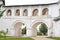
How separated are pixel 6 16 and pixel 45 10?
24.4 ft

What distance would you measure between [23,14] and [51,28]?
666 centimetres

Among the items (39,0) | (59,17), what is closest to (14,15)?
(39,0)

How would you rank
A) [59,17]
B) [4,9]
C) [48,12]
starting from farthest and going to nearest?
[4,9] < [48,12] < [59,17]

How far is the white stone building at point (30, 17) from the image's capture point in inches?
1719

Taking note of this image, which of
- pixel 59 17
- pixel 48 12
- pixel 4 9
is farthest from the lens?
pixel 4 9

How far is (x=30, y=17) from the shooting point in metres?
46.2

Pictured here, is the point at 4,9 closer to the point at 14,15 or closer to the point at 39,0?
the point at 14,15

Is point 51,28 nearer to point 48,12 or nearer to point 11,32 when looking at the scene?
point 48,12

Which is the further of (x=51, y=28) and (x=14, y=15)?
(x=14, y=15)

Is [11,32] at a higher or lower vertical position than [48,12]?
lower

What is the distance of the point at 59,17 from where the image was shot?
4269 centimetres

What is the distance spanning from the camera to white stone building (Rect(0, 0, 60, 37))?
143 ft

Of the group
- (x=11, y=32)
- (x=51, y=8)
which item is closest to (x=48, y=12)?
(x=51, y=8)

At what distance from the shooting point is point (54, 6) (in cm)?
4378
